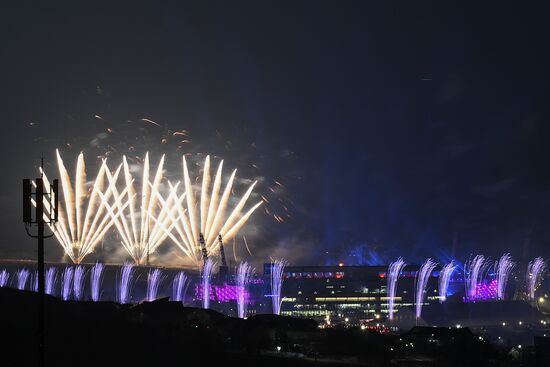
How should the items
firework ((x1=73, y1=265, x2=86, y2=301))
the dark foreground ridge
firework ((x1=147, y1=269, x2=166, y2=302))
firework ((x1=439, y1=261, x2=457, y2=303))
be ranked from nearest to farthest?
the dark foreground ridge < firework ((x1=73, y1=265, x2=86, y2=301)) < firework ((x1=147, y1=269, x2=166, y2=302)) < firework ((x1=439, y1=261, x2=457, y2=303))

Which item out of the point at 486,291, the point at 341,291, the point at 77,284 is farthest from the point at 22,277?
the point at 486,291

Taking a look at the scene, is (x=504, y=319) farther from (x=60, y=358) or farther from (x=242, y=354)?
(x=60, y=358)

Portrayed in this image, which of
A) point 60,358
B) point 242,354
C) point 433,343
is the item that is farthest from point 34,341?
point 433,343

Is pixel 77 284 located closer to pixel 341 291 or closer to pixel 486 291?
pixel 341 291

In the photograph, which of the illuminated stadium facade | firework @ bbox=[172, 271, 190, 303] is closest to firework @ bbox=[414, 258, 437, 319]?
the illuminated stadium facade

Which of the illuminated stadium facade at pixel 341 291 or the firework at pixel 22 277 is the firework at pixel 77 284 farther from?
the illuminated stadium facade at pixel 341 291

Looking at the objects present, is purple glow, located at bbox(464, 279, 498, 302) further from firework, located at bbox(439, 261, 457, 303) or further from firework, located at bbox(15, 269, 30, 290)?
firework, located at bbox(15, 269, 30, 290)
